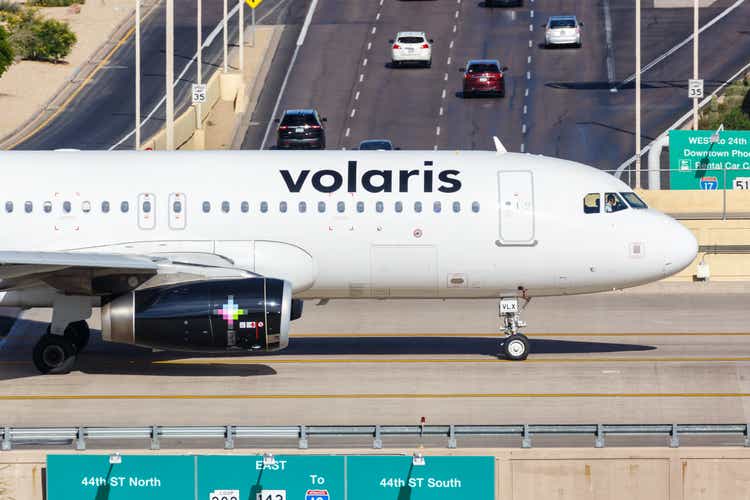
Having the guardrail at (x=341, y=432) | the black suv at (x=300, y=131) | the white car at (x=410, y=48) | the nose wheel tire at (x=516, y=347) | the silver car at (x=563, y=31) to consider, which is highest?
the silver car at (x=563, y=31)

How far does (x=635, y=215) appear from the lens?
30.7 metres

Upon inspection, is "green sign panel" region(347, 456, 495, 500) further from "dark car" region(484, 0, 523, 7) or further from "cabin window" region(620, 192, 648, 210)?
"dark car" region(484, 0, 523, 7)

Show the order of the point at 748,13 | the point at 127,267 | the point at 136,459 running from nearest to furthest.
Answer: the point at 136,459
the point at 127,267
the point at 748,13

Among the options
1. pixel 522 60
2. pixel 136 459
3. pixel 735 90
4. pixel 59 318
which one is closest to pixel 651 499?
pixel 136 459

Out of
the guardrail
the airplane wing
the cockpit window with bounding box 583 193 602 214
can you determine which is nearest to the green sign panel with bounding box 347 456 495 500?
the guardrail

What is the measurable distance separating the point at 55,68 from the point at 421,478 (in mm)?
64052

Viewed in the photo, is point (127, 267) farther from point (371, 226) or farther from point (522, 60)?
point (522, 60)

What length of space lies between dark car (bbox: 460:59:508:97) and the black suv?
10.6 m

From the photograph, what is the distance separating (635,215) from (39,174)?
12.6 meters

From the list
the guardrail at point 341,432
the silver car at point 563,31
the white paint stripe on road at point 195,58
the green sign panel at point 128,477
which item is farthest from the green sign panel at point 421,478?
the silver car at point 563,31

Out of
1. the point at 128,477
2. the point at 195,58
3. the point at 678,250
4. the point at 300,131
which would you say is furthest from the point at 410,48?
the point at 128,477

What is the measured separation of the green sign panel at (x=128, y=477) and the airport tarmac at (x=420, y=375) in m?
3.51

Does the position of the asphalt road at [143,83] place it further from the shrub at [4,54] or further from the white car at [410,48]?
the white car at [410,48]

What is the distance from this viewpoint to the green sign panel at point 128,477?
23.2m
